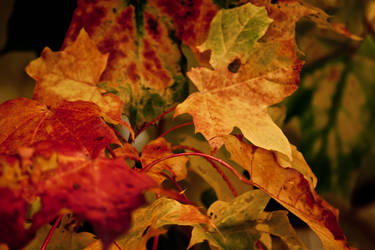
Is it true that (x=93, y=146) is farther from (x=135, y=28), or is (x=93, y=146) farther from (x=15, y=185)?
(x=135, y=28)

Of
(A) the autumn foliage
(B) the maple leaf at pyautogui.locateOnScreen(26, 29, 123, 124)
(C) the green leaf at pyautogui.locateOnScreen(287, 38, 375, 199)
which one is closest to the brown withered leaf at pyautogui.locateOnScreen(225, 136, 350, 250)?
(A) the autumn foliage

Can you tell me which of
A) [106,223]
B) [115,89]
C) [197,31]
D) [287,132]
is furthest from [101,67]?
[287,132]

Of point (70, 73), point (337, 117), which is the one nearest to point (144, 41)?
point (70, 73)

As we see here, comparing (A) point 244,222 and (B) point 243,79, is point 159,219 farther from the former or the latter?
(B) point 243,79

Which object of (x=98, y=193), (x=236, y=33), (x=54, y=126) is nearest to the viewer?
(x=98, y=193)

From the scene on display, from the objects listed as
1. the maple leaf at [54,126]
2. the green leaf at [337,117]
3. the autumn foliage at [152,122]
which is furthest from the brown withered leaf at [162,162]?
the green leaf at [337,117]

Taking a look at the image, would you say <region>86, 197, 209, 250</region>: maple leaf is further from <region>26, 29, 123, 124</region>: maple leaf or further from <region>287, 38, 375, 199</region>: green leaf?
<region>287, 38, 375, 199</region>: green leaf

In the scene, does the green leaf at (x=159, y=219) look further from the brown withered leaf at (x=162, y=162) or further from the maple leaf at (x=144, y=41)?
the maple leaf at (x=144, y=41)
